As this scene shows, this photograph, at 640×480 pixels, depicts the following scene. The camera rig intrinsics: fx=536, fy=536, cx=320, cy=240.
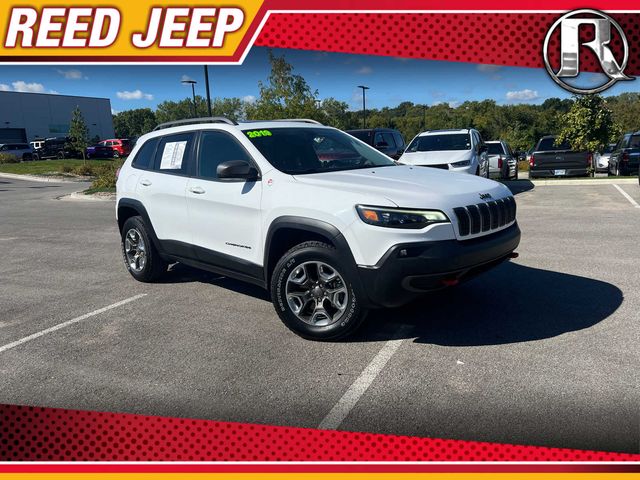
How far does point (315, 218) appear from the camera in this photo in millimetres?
4266

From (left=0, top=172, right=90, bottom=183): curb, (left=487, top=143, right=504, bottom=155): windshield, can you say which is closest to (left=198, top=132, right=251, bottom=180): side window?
(left=487, top=143, right=504, bottom=155): windshield

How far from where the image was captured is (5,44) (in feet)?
30.1

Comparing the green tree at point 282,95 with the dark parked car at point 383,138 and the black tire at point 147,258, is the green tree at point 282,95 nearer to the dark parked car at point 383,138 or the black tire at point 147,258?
the dark parked car at point 383,138

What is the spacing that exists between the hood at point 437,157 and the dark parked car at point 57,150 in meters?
44.0

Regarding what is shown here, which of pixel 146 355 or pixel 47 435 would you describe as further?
pixel 146 355

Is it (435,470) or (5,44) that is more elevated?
(5,44)

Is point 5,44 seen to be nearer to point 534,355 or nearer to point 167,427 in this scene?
point 167,427

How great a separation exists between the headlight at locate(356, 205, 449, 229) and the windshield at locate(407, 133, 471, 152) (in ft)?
30.3

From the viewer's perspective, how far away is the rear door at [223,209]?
4820 millimetres

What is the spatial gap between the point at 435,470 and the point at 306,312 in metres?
1.91

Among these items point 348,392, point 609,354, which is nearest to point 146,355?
point 348,392

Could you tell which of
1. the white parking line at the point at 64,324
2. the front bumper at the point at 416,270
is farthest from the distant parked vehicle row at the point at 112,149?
the front bumper at the point at 416,270

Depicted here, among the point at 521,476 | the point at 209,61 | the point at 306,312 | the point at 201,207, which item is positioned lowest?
the point at 521,476

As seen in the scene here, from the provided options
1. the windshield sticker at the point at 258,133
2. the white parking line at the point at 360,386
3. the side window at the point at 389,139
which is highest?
the side window at the point at 389,139
